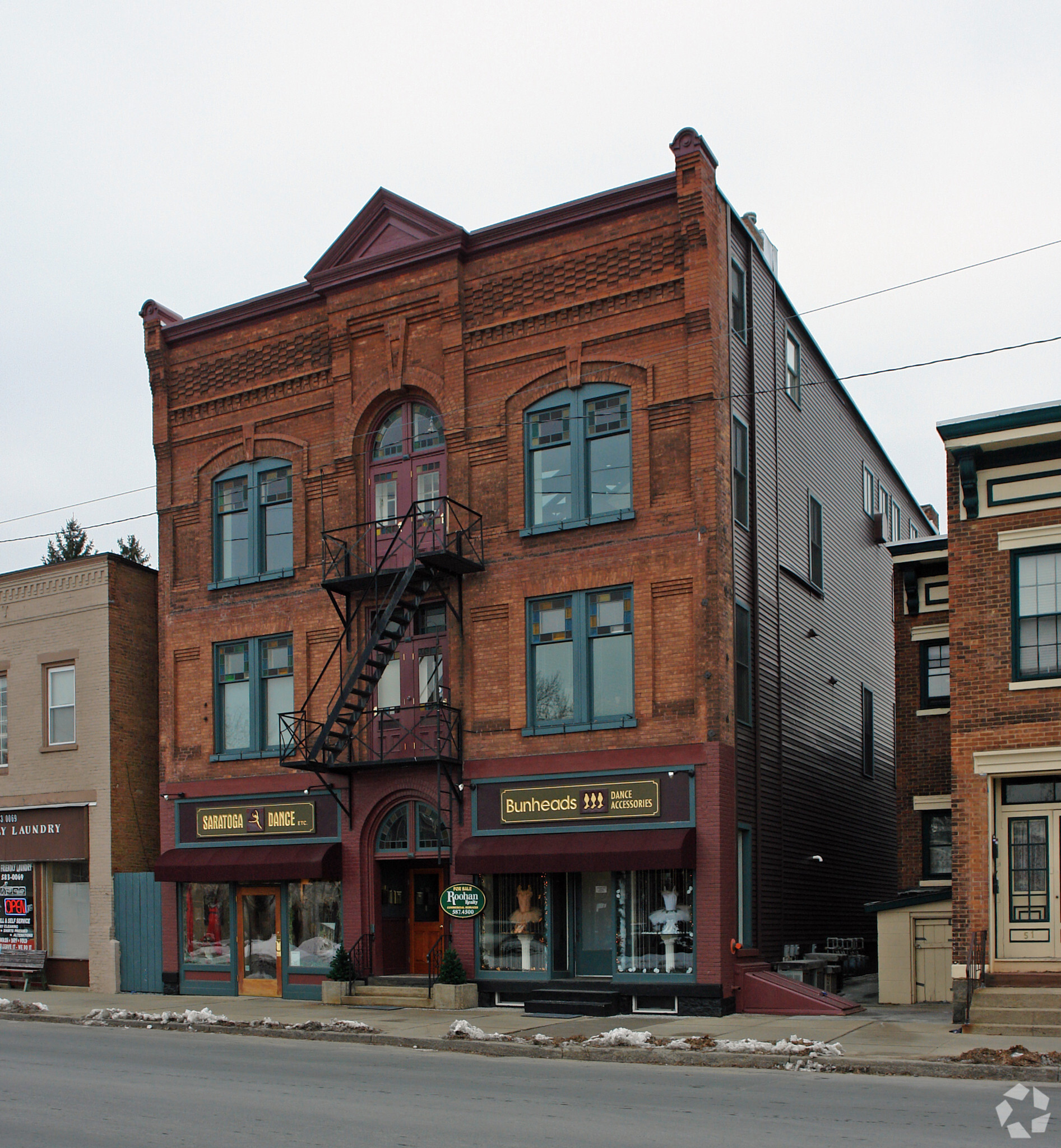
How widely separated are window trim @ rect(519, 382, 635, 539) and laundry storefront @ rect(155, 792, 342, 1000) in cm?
676


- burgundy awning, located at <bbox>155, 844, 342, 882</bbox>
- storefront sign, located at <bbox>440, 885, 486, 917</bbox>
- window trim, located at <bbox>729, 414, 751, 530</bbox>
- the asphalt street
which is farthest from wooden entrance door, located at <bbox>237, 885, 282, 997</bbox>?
window trim, located at <bbox>729, 414, 751, 530</bbox>

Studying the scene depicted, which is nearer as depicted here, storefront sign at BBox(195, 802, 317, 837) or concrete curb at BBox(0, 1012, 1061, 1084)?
concrete curb at BBox(0, 1012, 1061, 1084)

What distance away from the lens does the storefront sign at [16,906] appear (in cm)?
2917

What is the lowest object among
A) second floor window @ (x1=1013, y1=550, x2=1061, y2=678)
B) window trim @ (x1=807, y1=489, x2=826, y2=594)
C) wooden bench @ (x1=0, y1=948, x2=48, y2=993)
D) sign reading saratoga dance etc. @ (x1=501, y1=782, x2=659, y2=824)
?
wooden bench @ (x1=0, y1=948, x2=48, y2=993)

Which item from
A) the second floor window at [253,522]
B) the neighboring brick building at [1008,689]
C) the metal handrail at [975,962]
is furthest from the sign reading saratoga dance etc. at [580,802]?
the second floor window at [253,522]

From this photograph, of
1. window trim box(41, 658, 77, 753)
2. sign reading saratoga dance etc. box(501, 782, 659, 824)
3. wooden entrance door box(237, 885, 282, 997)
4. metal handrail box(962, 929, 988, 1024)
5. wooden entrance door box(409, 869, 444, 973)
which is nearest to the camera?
metal handrail box(962, 929, 988, 1024)

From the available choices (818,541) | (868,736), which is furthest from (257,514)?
(868,736)

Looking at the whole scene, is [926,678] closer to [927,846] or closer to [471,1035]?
[927,846]

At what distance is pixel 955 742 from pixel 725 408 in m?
6.81

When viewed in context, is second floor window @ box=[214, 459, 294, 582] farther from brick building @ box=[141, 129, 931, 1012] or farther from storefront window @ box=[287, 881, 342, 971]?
storefront window @ box=[287, 881, 342, 971]

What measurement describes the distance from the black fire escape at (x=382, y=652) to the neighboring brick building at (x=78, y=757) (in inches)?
177

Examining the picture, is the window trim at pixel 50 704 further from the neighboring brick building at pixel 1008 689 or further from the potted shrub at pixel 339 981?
the neighboring brick building at pixel 1008 689

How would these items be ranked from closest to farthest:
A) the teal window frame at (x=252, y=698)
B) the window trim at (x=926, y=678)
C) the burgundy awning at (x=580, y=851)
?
the burgundy awning at (x=580, y=851), the window trim at (x=926, y=678), the teal window frame at (x=252, y=698)

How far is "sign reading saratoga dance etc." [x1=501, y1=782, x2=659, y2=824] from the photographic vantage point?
72.2 ft
